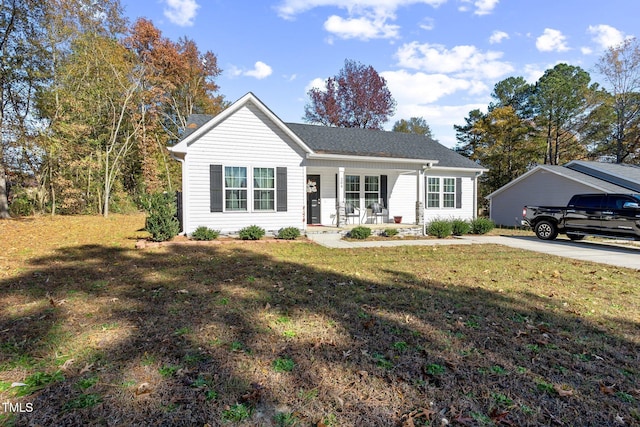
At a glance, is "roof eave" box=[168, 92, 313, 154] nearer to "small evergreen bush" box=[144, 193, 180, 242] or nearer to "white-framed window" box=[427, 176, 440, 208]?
"small evergreen bush" box=[144, 193, 180, 242]

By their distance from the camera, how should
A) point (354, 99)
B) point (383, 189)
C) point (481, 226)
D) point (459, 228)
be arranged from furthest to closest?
point (354, 99), point (383, 189), point (481, 226), point (459, 228)

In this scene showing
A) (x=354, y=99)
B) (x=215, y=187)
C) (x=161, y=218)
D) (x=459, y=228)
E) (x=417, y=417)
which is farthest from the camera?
(x=354, y=99)

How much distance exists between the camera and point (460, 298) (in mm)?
4762

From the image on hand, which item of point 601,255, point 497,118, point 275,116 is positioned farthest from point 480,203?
point 275,116

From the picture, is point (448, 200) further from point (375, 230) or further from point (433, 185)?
point (375, 230)

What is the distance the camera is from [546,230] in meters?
12.3

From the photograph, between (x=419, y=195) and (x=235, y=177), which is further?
(x=419, y=195)

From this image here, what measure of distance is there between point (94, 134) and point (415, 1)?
1849 cm

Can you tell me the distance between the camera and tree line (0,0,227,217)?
15.0 meters

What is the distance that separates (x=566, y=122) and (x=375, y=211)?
2138cm

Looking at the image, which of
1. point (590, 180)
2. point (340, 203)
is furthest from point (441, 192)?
point (590, 180)

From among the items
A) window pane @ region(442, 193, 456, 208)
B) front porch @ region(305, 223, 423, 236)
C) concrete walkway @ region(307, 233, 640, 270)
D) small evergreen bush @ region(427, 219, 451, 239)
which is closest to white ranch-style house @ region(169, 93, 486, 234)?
window pane @ region(442, 193, 456, 208)

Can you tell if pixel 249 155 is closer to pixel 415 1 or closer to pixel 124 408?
pixel 415 1

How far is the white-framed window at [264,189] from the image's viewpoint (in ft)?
37.3
